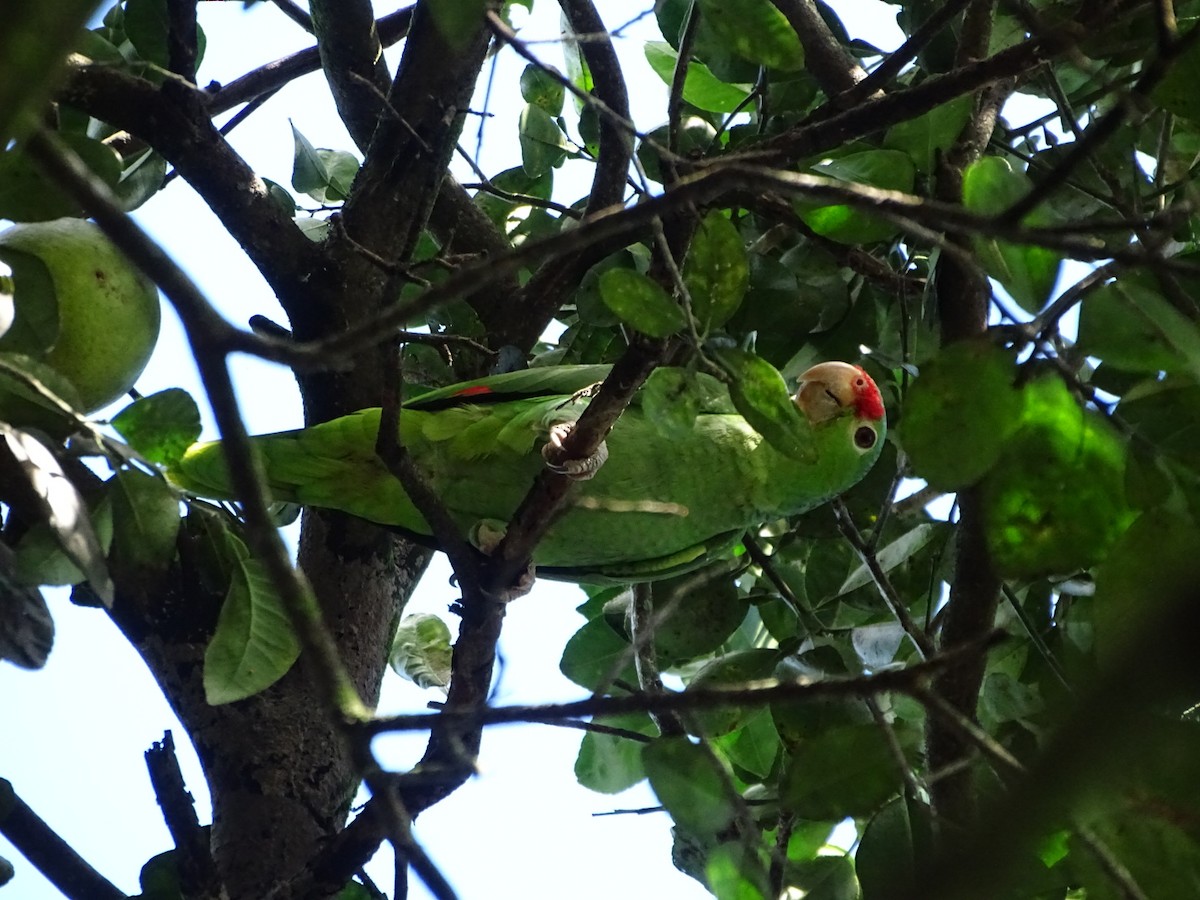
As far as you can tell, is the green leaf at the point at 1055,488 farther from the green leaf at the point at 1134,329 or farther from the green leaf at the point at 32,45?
the green leaf at the point at 32,45

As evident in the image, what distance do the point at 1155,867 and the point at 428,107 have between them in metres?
1.48

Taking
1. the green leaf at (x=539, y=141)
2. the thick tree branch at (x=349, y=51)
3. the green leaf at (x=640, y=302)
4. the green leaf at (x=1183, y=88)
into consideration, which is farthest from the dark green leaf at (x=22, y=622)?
the green leaf at (x=539, y=141)

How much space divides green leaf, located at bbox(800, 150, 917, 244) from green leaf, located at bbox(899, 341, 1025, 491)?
1.74 feet

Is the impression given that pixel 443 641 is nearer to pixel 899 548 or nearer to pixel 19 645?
pixel 899 548

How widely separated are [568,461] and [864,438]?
0.66 m

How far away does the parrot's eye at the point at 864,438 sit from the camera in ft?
6.29

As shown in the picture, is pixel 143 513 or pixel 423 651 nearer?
pixel 143 513

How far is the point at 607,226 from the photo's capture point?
608 millimetres

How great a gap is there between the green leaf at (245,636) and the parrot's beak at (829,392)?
3.42 ft

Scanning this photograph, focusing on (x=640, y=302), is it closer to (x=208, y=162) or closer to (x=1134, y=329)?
(x=1134, y=329)

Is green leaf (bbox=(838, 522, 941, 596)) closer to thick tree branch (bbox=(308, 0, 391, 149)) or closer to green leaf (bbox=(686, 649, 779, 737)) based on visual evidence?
green leaf (bbox=(686, 649, 779, 737))

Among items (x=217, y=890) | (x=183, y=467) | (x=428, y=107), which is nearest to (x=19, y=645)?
(x=217, y=890)

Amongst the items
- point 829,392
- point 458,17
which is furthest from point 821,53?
point 458,17

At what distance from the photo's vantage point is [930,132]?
131 cm
